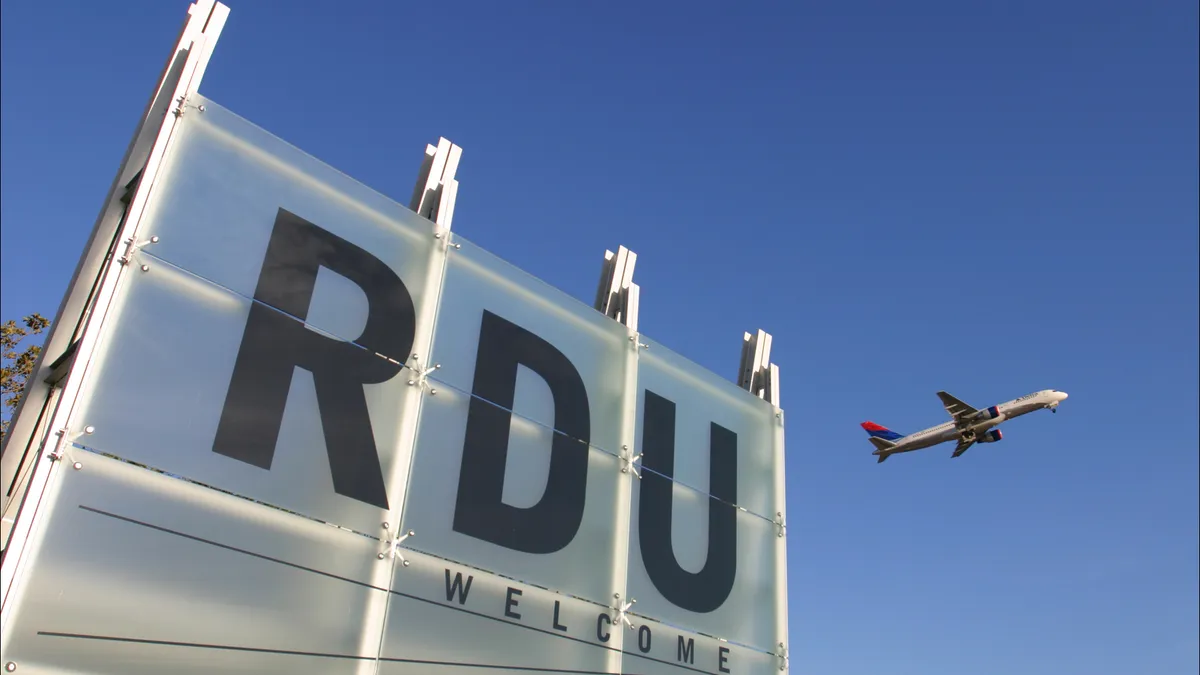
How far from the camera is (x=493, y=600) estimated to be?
10.0 m

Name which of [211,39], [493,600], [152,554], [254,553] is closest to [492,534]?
[493,600]

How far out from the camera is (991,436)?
42219mm

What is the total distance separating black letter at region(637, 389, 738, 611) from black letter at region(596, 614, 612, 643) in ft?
3.26

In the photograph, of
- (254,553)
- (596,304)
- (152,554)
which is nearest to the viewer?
(152,554)

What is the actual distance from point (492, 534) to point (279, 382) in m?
2.87

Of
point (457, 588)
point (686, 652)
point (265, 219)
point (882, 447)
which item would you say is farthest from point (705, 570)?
point (882, 447)

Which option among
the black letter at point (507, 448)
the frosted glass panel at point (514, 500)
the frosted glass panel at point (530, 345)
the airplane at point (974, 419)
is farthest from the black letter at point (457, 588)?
the airplane at point (974, 419)

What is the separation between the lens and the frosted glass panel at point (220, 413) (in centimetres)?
789

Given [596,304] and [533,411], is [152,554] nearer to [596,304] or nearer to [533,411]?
[533,411]

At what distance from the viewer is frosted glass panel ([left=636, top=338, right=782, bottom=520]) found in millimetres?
12992

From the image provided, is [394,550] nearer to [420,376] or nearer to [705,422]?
[420,376]

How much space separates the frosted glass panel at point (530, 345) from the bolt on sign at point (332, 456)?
0.04m

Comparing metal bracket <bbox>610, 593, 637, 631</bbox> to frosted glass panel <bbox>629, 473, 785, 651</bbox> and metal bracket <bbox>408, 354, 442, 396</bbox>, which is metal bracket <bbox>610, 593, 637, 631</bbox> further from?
metal bracket <bbox>408, 354, 442, 396</bbox>

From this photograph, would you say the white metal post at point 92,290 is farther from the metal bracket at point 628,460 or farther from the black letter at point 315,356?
the metal bracket at point 628,460
